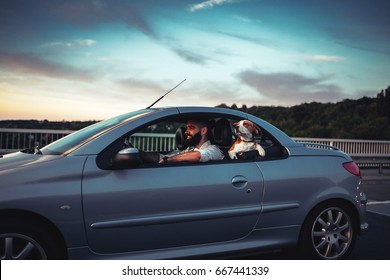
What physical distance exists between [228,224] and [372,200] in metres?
6.69

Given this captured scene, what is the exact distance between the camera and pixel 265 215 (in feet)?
14.0

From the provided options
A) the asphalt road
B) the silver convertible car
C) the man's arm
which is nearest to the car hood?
the silver convertible car

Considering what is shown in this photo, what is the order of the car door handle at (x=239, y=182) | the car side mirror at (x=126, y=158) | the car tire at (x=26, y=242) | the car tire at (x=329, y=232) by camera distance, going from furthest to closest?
1. the car tire at (x=329, y=232)
2. the car door handle at (x=239, y=182)
3. the car side mirror at (x=126, y=158)
4. the car tire at (x=26, y=242)

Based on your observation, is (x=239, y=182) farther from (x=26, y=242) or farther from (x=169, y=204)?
(x=26, y=242)

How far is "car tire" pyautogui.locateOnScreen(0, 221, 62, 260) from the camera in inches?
131

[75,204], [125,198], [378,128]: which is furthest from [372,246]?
[378,128]

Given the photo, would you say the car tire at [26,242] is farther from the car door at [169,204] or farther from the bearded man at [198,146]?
the bearded man at [198,146]

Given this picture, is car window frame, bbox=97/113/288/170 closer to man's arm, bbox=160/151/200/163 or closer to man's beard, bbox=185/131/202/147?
man's arm, bbox=160/151/200/163

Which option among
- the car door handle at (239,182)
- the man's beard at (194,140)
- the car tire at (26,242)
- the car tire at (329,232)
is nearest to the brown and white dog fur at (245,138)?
the man's beard at (194,140)

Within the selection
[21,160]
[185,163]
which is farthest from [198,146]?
[21,160]

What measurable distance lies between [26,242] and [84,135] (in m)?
1.11

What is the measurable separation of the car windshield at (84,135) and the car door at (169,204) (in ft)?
1.19

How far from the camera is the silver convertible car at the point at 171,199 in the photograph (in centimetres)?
344
